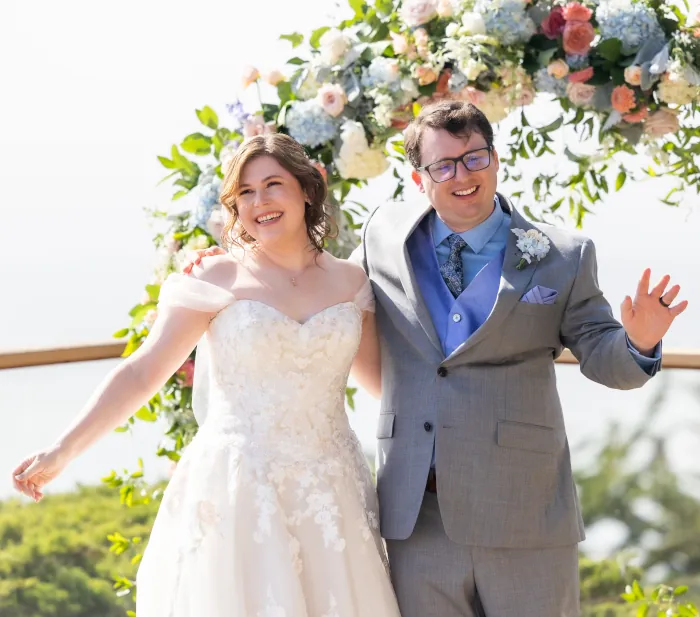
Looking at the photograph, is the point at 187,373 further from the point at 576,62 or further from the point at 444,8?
the point at 576,62

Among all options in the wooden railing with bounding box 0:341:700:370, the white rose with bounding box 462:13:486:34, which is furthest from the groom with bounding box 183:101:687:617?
the wooden railing with bounding box 0:341:700:370

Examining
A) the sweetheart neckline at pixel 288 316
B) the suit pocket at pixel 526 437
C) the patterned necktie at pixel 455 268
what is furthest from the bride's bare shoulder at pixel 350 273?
the suit pocket at pixel 526 437

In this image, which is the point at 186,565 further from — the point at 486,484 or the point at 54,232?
the point at 54,232

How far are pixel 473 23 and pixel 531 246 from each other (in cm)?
93

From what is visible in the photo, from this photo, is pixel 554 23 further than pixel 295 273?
Yes

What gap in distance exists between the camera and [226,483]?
222cm

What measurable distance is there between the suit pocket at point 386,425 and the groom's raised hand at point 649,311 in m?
0.63

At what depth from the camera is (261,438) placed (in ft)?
7.48

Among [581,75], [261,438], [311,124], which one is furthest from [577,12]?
[261,438]

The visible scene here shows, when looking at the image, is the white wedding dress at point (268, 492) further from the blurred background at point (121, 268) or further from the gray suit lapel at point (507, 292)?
the blurred background at point (121, 268)

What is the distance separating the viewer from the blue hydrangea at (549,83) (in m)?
2.93

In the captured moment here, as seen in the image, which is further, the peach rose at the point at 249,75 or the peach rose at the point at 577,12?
the peach rose at the point at 249,75

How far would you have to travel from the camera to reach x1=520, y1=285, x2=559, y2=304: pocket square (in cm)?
229

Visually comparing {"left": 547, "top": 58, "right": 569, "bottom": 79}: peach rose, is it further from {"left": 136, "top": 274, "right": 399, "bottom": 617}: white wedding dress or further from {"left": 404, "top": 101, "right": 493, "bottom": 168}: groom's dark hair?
{"left": 136, "top": 274, "right": 399, "bottom": 617}: white wedding dress
